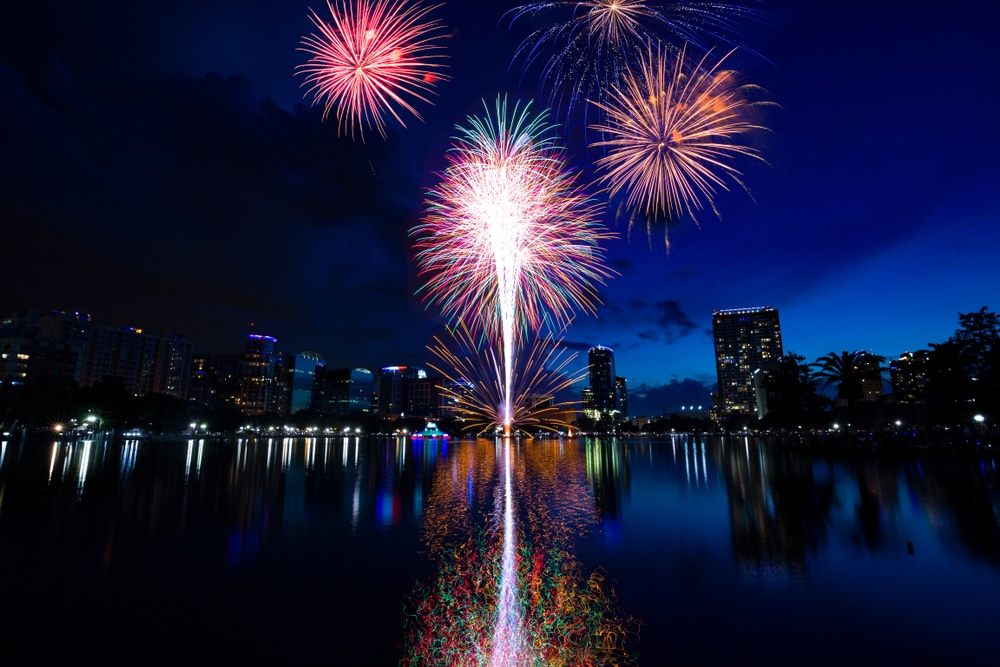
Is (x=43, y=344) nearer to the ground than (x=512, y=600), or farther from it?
farther from it

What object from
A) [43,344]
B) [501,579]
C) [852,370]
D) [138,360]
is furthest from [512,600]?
[138,360]

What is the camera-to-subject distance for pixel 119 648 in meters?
7.39

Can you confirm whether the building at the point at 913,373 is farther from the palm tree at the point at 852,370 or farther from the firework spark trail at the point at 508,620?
the firework spark trail at the point at 508,620

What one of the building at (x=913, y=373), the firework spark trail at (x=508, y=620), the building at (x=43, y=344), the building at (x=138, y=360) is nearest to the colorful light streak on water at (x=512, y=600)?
the firework spark trail at (x=508, y=620)

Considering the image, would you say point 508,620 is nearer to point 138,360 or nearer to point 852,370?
point 852,370

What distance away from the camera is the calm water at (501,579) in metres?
7.50

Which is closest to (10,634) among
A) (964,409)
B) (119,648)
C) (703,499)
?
(119,648)

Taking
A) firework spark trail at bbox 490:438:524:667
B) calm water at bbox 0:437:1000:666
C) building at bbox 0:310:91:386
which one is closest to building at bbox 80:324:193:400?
building at bbox 0:310:91:386

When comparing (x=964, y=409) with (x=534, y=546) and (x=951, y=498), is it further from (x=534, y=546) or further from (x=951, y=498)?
(x=534, y=546)

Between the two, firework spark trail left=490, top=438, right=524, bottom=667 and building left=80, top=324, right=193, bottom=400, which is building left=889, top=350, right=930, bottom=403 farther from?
building left=80, top=324, right=193, bottom=400

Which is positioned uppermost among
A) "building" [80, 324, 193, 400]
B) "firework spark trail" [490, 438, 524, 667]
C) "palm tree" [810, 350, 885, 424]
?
"building" [80, 324, 193, 400]

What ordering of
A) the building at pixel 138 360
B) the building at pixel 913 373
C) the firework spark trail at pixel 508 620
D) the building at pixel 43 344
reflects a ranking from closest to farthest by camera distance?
the firework spark trail at pixel 508 620 → the building at pixel 913 373 → the building at pixel 43 344 → the building at pixel 138 360

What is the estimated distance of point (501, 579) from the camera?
34.7ft

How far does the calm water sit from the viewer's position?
7.50 metres
